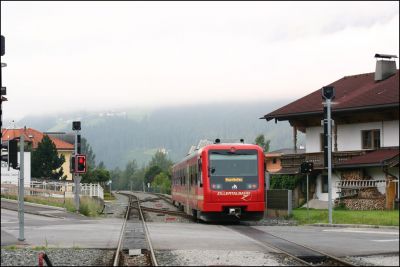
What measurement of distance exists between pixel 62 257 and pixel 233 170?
1204cm

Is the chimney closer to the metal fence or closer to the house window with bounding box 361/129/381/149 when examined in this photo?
the house window with bounding box 361/129/381/149

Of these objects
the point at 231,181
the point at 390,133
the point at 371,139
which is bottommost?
the point at 231,181

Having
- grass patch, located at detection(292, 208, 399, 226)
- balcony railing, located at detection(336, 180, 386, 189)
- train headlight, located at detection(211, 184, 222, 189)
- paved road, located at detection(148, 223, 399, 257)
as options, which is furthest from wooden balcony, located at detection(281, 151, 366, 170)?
paved road, located at detection(148, 223, 399, 257)

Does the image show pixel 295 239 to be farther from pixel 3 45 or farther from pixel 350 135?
pixel 350 135

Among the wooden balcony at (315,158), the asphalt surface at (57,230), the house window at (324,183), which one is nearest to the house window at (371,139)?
the wooden balcony at (315,158)

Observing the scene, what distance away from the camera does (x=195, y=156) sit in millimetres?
29359

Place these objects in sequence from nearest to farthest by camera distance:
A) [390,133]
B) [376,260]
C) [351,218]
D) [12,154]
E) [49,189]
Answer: [376,260] < [12,154] < [351,218] < [390,133] < [49,189]

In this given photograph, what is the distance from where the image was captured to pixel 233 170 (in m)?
27.3

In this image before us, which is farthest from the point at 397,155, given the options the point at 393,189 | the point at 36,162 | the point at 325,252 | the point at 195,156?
the point at 36,162

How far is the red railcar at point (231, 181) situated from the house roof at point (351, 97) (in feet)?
36.7

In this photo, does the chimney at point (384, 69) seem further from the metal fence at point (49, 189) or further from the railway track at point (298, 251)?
the railway track at point (298, 251)

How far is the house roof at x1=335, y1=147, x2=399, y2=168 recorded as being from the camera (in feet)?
123

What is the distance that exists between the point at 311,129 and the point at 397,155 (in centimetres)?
922

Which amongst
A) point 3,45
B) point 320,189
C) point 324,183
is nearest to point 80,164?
point 320,189
